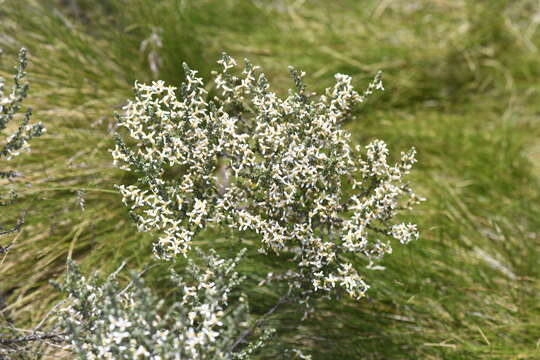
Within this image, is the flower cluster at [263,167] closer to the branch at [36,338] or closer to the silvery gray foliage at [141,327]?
the silvery gray foliage at [141,327]

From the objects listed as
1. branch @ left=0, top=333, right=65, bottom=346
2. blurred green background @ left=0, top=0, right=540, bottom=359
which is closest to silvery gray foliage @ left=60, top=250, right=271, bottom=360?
branch @ left=0, top=333, right=65, bottom=346

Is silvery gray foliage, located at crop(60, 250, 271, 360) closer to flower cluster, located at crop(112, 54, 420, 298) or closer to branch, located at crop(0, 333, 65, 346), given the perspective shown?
branch, located at crop(0, 333, 65, 346)

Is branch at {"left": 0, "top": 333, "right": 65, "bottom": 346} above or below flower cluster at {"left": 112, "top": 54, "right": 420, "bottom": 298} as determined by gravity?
below

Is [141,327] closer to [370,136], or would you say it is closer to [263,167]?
[263,167]

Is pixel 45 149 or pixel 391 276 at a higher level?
pixel 45 149

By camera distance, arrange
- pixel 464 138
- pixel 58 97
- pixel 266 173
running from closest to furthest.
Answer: pixel 266 173, pixel 58 97, pixel 464 138

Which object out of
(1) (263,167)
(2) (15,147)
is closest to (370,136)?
(1) (263,167)

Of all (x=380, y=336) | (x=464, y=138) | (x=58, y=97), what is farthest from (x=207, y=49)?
(x=380, y=336)

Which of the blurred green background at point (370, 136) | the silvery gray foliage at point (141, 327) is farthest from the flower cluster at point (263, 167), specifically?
the blurred green background at point (370, 136)

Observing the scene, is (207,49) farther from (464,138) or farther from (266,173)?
(266,173)
